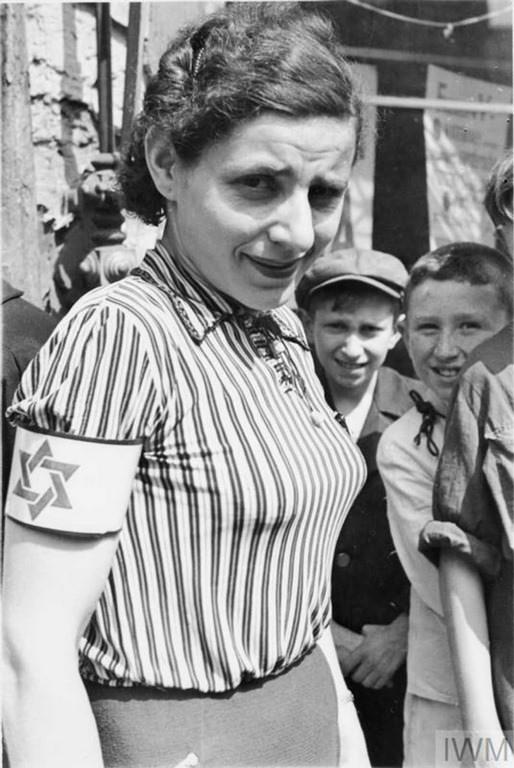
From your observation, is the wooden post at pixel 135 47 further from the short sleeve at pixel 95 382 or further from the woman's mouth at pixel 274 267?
the short sleeve at pixel 95 382

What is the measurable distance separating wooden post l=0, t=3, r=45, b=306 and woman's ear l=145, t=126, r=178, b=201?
111 centimetres

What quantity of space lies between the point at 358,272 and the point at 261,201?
1.22 metres

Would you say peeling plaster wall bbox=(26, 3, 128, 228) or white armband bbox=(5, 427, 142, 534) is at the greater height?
peeling plaster wall bbox=(26, 3, 128, 228)

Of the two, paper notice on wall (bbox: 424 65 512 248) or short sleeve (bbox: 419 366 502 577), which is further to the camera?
paper notice on wall (bbox: 424 65 512 248)

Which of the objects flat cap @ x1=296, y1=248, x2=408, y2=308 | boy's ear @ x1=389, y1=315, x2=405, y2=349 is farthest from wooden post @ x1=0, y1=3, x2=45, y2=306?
boy's ear @ x1=389, y1=315, x2=405, y2=349

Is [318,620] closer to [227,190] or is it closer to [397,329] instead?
[227,190]

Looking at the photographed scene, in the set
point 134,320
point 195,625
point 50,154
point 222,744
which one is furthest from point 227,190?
point 50,154

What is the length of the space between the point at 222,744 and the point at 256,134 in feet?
2.62

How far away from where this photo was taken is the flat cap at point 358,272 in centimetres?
238

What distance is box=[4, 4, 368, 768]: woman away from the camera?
3.37 feet

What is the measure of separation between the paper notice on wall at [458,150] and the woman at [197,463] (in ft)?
7.28

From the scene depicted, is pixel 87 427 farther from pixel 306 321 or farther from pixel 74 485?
pixel 306 321

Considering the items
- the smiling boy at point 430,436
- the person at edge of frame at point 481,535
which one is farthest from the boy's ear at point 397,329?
the person at edge of frame at point 481,535

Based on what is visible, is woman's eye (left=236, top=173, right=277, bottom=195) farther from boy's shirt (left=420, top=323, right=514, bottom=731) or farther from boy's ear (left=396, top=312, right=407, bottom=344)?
boy's ear (left=396, top=312, right=407, bottom=344)
